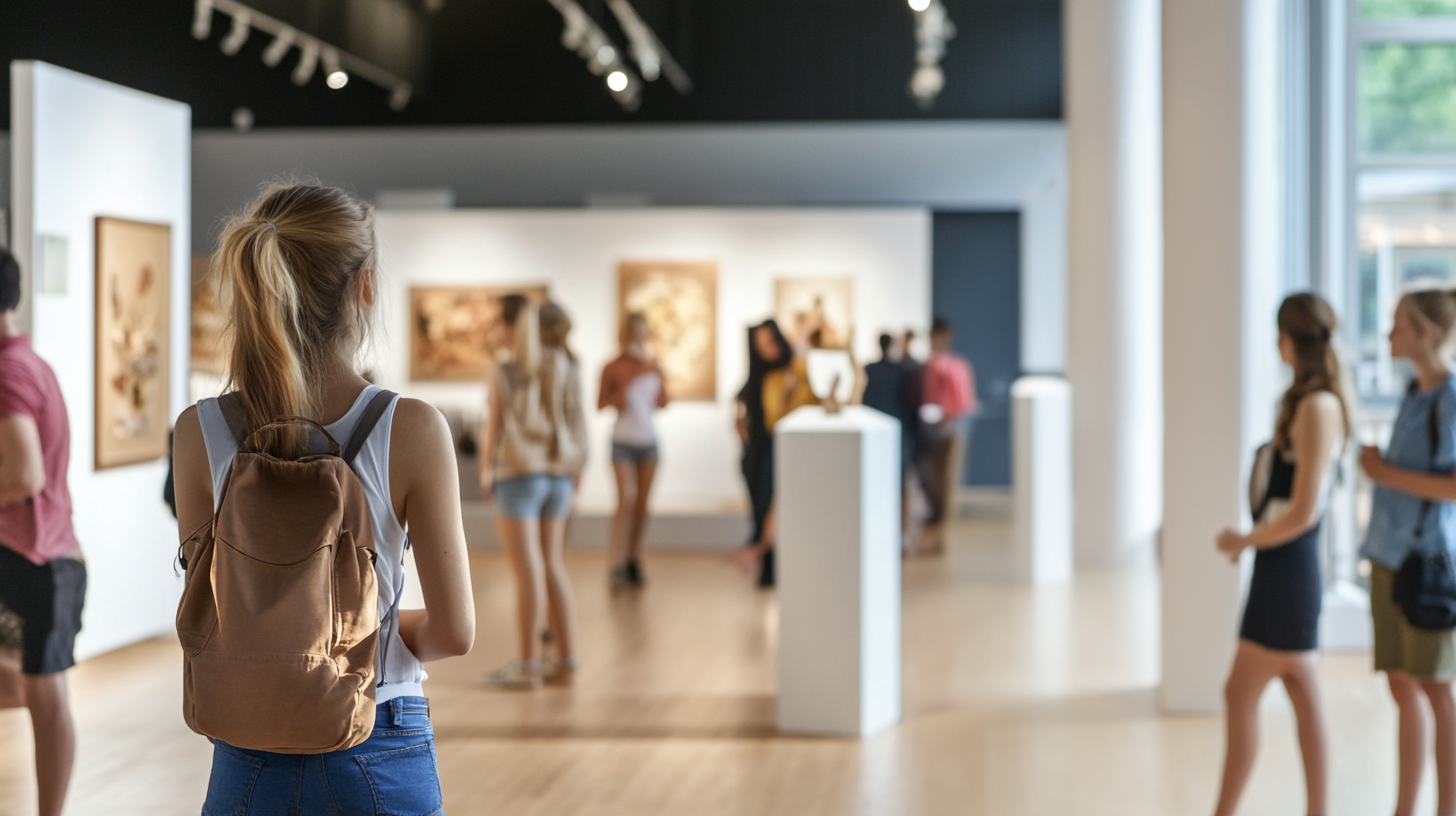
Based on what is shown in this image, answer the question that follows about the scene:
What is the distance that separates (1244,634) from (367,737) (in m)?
2.93

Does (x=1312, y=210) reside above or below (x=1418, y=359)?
A: above

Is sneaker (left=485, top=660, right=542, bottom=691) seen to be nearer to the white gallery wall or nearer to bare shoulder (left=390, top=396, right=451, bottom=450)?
bare shoulder (left=390, top=396, right=451, bottom=450)

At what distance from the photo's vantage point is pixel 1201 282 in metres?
5.70

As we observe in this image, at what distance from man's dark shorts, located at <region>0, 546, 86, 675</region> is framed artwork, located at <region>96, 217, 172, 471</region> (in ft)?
10.2

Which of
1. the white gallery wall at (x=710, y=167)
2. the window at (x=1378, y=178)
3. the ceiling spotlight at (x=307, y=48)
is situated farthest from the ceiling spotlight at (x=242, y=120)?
the window at (x=1378, y=178)

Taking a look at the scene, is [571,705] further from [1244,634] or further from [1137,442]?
[1137,442]

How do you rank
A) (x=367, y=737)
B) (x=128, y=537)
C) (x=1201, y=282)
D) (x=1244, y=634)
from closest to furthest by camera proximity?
1. (x=367, y=737)
2. (x=1244, y=634)
3. (x=1201, y=282)
4. (x=128, y=537)

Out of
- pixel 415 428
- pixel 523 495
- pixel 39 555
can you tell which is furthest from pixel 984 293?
pixel 415 428

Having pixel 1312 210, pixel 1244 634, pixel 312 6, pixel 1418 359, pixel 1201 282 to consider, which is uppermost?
pixel 312 6

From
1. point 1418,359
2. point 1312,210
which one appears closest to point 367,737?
point 1418,359

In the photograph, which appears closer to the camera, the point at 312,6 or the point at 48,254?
the point at 48,254

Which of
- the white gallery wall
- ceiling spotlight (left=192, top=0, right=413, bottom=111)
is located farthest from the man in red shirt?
the white gallery wall

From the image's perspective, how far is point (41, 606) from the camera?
151 inches

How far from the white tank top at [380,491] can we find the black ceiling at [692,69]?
11.8 metres
